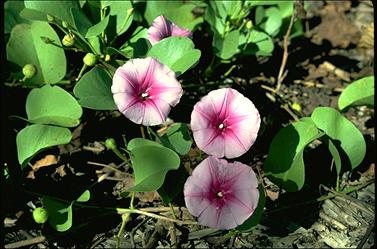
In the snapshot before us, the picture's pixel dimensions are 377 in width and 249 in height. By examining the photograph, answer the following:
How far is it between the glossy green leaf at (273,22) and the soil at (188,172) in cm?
13

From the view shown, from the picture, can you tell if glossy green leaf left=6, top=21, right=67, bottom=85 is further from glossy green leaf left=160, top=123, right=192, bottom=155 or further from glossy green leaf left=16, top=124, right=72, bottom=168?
glossy green leaf left=160, top=123, right=192, bottom=155

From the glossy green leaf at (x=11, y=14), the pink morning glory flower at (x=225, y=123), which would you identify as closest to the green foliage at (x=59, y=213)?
the pink morning glory flower at (x=225, y=123)

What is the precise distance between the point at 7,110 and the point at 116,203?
0.52 meters

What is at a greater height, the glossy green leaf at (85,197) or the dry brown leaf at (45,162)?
the glossy green leaf at (85,197)

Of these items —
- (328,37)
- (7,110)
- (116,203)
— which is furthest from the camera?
(328,37)

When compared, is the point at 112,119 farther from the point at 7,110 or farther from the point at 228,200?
the point at 228,200

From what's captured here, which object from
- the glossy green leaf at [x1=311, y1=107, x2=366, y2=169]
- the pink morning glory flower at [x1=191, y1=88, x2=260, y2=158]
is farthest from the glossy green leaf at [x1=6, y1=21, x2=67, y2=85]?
the glossy green leaf at [x1=311, y1=107, x2=366, y2=169]

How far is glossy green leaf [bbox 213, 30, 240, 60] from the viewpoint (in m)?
1.95

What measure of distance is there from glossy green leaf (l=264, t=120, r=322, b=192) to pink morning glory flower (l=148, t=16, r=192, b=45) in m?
0.45

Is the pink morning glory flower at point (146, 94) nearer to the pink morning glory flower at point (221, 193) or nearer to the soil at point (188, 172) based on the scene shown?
the pink morning glory flower at point (221, 193)

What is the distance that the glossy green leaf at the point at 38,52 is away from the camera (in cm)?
183

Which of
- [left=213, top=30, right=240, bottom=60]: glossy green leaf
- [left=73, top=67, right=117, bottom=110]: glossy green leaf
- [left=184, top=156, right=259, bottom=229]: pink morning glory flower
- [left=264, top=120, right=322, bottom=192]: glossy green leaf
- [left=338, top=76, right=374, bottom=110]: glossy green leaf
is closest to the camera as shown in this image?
[left=184, top=156, right=259, bottom=229]: pink morning glory flower

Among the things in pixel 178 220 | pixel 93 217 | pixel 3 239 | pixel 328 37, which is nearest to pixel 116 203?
pixel 93 217

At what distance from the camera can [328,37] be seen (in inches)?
97.0
